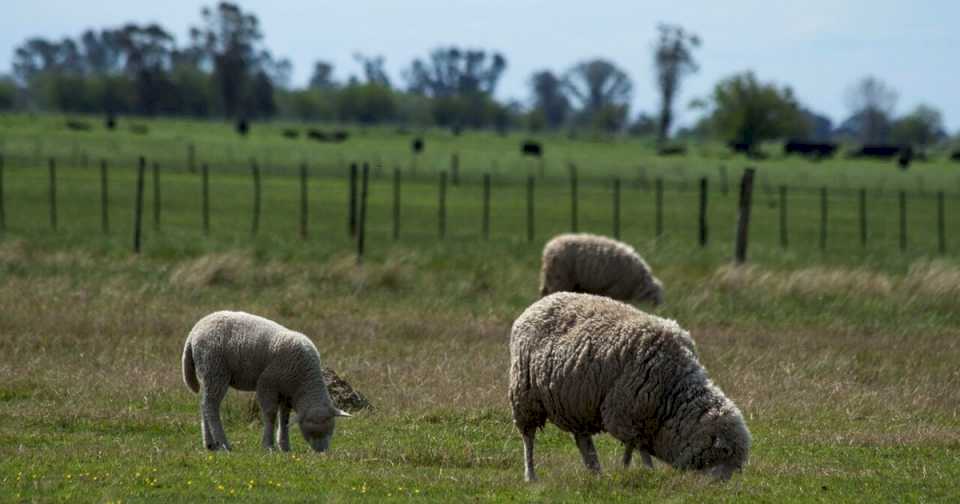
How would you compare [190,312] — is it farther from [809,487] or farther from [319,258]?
[809,487]

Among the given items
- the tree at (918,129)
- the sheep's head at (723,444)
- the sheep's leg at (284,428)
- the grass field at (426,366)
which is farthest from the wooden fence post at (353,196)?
the tree at (918,129)

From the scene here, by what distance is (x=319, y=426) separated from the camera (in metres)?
11.8

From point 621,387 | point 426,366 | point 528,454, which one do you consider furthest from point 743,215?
point 621,387

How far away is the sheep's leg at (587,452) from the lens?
10844 mm

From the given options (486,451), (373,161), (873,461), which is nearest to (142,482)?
(486,451)

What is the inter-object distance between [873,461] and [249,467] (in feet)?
16.5

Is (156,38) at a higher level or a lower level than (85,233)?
higher

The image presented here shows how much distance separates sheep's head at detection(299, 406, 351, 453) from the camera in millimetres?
11797

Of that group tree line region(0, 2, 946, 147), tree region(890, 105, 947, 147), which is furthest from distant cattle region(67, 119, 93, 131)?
→ tree region(890, 105, 947, 147)

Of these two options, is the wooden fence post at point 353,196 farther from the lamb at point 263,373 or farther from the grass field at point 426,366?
the lamb at point 263,373

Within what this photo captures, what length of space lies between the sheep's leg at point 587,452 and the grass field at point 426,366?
0.26 m

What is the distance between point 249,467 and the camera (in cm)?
1038

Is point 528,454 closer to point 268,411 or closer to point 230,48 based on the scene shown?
point 268,411

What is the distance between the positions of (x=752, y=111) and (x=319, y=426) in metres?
110
